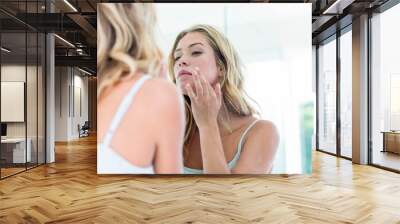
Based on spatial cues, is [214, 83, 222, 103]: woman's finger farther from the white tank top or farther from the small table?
the small table

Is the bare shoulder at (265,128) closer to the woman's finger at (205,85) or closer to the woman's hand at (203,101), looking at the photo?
the woman's hand at (203,101)

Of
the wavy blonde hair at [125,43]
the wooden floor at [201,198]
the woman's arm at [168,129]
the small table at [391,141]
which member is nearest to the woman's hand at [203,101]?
the woman's arm at [168,129]

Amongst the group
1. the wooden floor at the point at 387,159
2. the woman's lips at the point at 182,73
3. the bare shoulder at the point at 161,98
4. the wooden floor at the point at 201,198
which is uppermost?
the woman's lips at the point at 182,73

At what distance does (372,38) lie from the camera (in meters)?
8.00

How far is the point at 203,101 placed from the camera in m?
6.15

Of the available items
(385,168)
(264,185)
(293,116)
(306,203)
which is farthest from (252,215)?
(385,168)

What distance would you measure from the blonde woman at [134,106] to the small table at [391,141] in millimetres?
4026

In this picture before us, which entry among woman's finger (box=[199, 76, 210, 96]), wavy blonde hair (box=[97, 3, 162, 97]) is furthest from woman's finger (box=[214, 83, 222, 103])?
wavy blonde hair (box=[97, 3, 162, 97])

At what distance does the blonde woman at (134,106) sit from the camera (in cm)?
608

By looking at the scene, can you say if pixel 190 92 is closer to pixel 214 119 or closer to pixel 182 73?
pixel 182 73

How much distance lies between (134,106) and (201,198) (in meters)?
2.05

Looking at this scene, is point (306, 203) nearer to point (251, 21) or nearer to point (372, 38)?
point (251, 21)

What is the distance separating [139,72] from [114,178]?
179cm

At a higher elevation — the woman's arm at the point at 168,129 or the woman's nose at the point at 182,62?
the woman's nose at the point at 182,62
